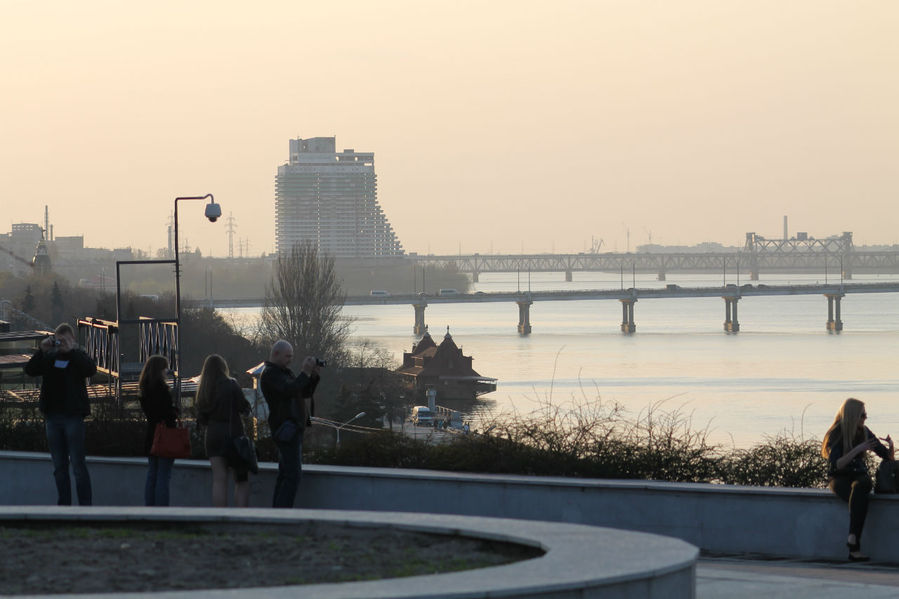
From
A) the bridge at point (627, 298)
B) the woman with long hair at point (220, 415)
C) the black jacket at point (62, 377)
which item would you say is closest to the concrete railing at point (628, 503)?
the woman with long hair at point (220, 415)

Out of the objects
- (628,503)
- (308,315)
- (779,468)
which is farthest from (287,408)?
(308,315)

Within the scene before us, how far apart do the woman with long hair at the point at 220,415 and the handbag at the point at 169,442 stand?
44 cm

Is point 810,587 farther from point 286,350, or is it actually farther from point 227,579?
point 286,350

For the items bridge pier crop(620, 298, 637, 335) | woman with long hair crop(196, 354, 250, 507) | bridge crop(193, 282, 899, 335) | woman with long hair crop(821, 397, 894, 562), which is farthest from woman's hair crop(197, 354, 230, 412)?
bridge pier crop(620, 298, 637, 335)

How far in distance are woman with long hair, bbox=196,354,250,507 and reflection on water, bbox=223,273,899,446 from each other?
815 inches

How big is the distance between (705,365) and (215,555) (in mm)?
99359

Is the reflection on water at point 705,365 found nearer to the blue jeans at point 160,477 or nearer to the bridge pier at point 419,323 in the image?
the bridge pier at point 419,323

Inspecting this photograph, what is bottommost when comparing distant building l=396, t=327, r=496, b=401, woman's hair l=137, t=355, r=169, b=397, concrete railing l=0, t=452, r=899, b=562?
distant building l=396, t=327, r=496, b=401

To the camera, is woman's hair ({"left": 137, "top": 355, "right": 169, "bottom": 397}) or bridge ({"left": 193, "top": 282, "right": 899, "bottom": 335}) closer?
woman's hair ({"left": 137, "top": 355, "right": 169, "bottom": 397})

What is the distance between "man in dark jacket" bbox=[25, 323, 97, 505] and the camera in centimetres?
972

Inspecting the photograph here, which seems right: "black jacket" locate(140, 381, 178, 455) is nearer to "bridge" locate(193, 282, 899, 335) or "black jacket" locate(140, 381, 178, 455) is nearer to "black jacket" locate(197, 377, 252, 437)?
"black jacket" locate(197, 377, 252, 437)

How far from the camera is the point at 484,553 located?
6500 mm

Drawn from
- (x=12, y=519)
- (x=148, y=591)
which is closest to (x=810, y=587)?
(x=148, y=591)

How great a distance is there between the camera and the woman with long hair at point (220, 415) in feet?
30.1
